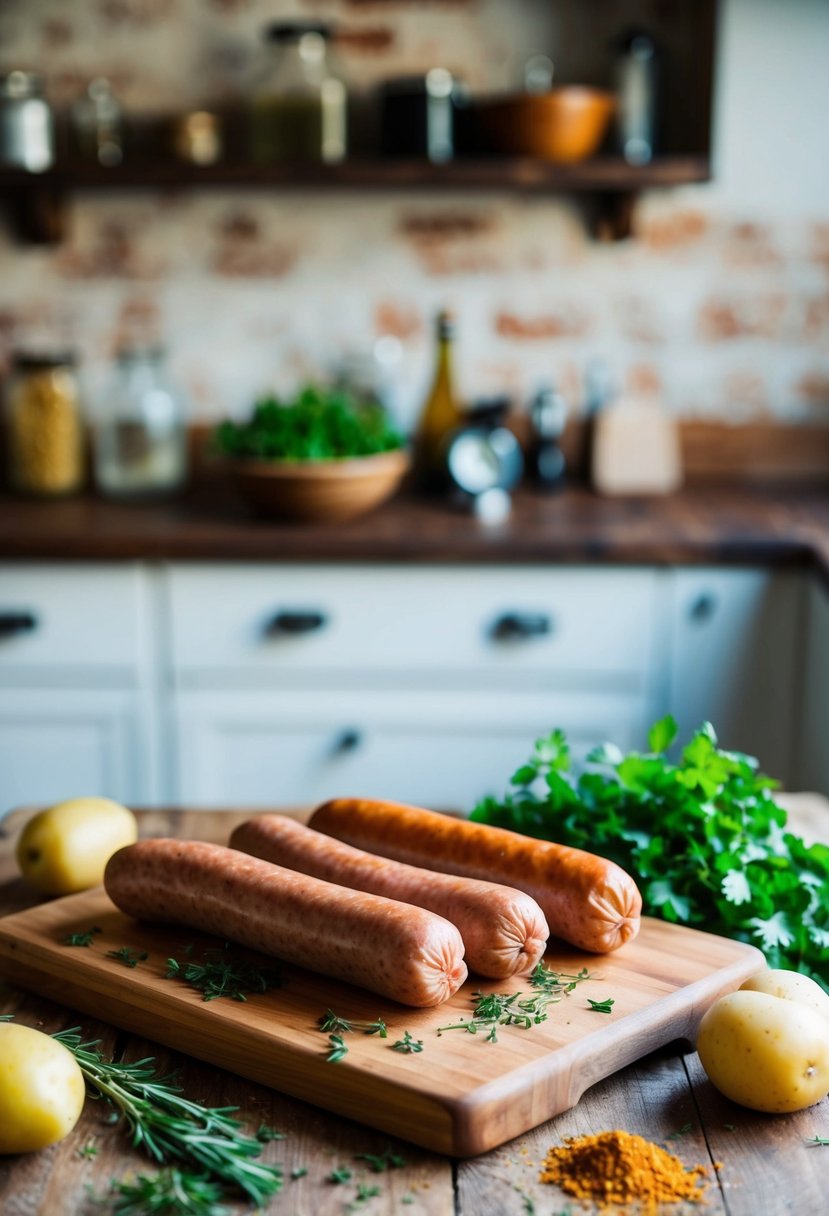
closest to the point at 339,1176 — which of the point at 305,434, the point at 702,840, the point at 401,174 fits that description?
the point at 702,840

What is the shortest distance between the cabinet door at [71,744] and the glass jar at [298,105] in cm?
128

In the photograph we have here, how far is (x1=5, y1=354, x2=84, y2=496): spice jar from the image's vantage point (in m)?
3.21

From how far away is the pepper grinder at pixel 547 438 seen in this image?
328 cm

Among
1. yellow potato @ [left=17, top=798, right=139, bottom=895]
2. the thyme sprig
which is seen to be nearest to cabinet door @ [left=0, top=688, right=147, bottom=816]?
yellow potato @ [left=17, top=798, right=139, bottom=895]

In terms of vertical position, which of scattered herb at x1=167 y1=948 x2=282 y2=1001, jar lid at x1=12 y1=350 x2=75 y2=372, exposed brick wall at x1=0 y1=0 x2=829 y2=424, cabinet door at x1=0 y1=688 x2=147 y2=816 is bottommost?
cabinet door at x1=0 y1=688 x2=147 y2=816

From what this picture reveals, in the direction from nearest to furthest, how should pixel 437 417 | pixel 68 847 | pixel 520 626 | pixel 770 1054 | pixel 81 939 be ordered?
1. pixel 770 1054
2. pixel 81 939
3. pixel 68 847
4. pixel 520 626
5. pixel 437 417

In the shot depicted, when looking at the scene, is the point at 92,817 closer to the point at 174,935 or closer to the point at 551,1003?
the point at 174,935

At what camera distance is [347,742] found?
9.32ft

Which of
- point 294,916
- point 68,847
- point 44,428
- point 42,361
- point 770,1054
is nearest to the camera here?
point 770,1054

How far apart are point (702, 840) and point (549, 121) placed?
2117 mm

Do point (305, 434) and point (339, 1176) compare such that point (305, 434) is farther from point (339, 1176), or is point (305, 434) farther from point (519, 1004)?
point (339, 1176)

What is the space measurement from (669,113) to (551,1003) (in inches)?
104

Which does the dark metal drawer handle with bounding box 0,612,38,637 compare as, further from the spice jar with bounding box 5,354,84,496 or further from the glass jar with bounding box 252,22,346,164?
the glass jar with bounding box 252,22,346,164

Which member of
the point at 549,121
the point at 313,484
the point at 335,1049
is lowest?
the point at 335,1049
